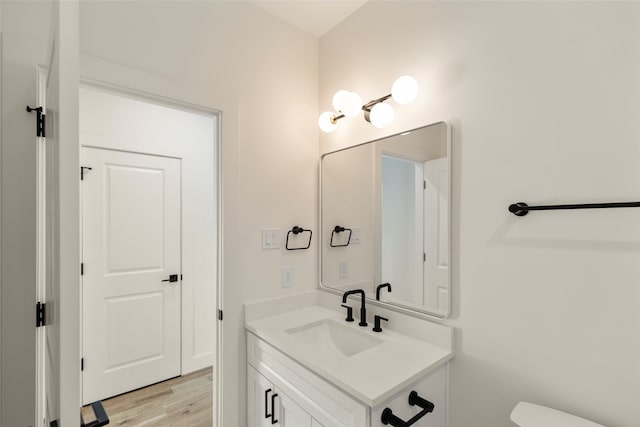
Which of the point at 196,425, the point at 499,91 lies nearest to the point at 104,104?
the point at 196,425

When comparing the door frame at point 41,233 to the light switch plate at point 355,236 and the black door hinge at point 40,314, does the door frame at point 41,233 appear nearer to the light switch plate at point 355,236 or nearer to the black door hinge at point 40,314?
the black door hinge at point 40,314

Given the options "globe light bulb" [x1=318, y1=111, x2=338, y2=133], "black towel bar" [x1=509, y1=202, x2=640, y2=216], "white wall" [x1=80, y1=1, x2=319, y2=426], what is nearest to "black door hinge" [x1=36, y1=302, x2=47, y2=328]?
"white wall" [x1=80, y1=1, x2=319, y2=426]

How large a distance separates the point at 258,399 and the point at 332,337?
487 mm

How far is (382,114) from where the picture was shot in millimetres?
1485

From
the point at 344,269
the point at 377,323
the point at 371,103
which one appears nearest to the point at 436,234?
the point at 377,323

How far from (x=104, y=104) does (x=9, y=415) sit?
195 cm

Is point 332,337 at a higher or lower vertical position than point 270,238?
lower

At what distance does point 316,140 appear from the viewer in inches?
79.0

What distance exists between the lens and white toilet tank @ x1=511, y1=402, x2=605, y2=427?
3.03 ft

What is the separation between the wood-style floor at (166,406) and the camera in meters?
2.04

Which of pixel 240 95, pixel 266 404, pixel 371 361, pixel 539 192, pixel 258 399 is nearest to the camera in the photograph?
pixel 539 192

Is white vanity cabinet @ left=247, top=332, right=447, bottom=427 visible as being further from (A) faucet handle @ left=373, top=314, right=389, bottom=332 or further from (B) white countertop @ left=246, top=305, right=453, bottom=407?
(A) faucet handle @ left=373, top=314, right=389, bottom=332

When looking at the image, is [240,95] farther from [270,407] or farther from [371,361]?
[270,407]

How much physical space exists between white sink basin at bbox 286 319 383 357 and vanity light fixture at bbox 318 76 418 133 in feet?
3.52
